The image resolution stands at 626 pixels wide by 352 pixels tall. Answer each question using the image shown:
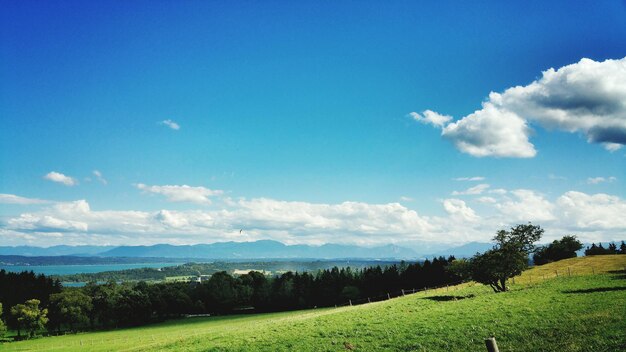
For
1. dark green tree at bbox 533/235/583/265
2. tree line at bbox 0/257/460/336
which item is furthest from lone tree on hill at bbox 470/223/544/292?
dark green tree at bbox 533/235/583/265

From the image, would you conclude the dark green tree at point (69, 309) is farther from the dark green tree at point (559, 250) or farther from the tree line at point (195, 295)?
the dark green tree at point (559, 250)

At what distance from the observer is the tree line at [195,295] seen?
375 ft

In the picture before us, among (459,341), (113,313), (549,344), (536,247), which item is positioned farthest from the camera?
(113,313)

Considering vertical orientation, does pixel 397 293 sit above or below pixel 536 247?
below

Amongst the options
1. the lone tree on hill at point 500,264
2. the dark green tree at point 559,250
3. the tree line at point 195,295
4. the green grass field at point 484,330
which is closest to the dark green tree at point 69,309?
the tree line at point 195,295

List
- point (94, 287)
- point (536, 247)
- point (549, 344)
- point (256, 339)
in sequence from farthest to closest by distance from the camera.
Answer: point (94, 287) → point (536, 247) → point (256, 339) → point (549, 344)

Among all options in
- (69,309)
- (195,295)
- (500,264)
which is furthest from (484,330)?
(195,295)

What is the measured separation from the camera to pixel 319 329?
34.6 metres

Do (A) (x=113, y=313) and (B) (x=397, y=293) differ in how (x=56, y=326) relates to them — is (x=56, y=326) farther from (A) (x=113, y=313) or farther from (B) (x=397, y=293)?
(B) (x=397, y=293)

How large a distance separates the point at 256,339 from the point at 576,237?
119465 millimetres

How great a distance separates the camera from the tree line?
11444 cm

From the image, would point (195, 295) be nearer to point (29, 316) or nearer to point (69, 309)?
point (69, 309)

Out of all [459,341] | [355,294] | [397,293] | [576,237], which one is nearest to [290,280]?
[355,294]

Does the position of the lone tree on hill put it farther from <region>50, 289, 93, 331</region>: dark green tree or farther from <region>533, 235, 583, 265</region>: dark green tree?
<region>50, 289, 93, 331</region>: dark green tree
